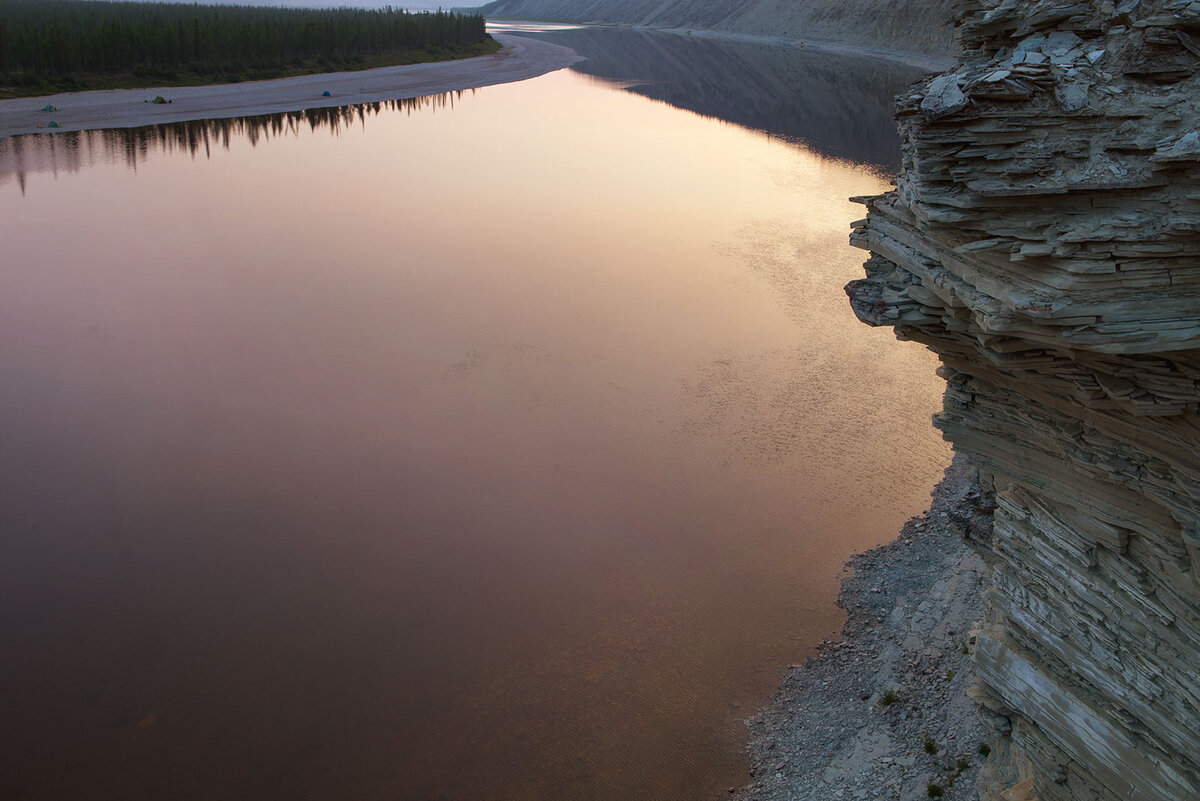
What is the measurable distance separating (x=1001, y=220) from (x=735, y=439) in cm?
955

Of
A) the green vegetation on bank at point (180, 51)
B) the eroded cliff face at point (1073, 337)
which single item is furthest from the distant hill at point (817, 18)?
the eroded cliff face at point (1073, 337)

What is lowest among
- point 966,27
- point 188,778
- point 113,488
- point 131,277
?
point 188,778

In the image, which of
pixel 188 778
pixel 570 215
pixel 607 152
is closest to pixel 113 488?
pixel 188 778

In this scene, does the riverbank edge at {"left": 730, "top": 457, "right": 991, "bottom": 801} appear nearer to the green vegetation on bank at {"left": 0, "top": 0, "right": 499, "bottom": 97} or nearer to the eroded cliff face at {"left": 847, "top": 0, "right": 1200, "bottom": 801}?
the eroded cliff face at {"left": 847, "top": 0, "right": 1200, "bottom": 801}

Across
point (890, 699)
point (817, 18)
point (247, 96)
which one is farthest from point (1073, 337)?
point (817, 18)

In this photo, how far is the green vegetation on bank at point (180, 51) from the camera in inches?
1614

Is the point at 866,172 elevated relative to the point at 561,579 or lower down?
elevated

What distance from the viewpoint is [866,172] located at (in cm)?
3027

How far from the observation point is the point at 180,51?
4697cm

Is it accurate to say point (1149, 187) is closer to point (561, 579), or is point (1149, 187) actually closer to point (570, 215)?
point (561, 579)

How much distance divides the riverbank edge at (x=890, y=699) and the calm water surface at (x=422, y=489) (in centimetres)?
37

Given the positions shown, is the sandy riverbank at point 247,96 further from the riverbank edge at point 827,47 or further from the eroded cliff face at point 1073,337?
the eroded cliff face at point 1073,337

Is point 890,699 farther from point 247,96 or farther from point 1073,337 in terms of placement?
point 247,96

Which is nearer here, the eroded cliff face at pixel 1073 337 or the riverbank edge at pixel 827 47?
the eroded cliff face at pixel 1073 337
